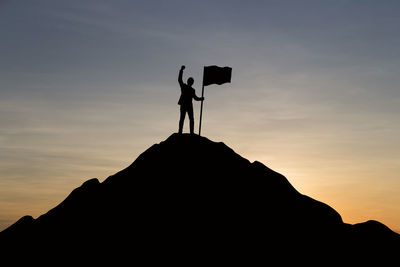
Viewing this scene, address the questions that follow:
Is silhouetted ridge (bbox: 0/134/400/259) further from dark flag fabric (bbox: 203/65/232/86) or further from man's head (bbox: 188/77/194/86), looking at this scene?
dark flag fabric (bbox: 203/65/232/86)

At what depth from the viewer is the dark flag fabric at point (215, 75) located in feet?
91.6

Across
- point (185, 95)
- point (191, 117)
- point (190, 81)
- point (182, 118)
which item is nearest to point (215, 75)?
point (190, 81)

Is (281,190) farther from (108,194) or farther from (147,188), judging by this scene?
(108,194)

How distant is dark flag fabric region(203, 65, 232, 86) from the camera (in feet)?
91.6

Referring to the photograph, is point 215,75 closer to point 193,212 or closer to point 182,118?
point 182,118

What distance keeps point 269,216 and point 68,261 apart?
30.7ft

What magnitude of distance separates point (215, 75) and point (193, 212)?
7.25m

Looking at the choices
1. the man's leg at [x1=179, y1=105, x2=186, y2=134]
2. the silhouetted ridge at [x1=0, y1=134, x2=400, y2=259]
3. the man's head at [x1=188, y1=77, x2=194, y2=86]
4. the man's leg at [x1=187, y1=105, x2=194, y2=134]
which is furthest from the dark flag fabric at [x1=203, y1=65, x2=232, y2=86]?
the silhouetted ridge at [x1=0, y1=134, x2=400, y2=259]

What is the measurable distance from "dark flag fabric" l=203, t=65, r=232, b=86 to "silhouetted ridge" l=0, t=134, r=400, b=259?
299cm

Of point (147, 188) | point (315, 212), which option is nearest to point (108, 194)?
point (147, 188)

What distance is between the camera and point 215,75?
2797 cm

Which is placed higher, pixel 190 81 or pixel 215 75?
pixel 215 75

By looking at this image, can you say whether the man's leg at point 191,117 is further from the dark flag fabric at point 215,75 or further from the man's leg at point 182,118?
the dark flag fabric at point 215,75

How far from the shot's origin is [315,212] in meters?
28.1
